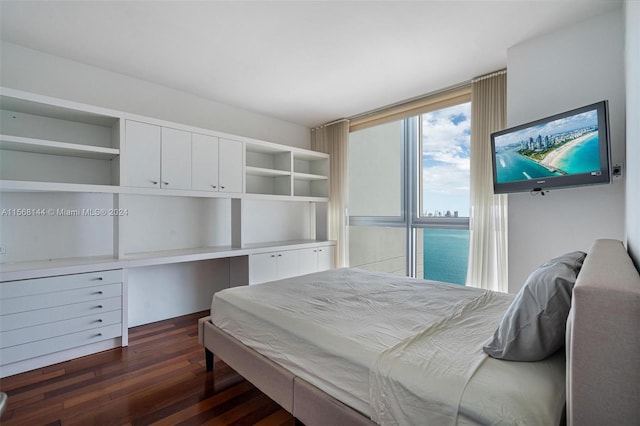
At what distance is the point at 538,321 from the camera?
1.08 meters

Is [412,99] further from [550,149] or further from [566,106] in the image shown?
[550,149]

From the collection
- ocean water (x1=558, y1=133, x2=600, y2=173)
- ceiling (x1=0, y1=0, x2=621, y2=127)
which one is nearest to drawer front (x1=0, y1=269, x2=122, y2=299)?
ceiling (x1=0, y1=0, x2=621, y2=127)

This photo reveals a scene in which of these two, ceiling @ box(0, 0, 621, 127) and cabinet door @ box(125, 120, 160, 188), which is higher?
ceiling @ box(0, 0, 621, 127)

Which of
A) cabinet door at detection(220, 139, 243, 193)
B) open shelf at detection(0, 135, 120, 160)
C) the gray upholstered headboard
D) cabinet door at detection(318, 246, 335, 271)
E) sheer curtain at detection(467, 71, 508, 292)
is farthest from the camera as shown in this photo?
cabinet door at detection(318, 246, 335, 271)

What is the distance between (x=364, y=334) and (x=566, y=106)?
8.31ft

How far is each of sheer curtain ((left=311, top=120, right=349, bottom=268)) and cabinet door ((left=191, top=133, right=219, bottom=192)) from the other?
1.90 meters

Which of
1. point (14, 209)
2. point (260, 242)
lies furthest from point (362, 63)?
point (14, 209)

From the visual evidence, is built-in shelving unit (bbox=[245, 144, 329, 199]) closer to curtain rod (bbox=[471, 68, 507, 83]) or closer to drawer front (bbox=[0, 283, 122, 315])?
drawer front (bbox=[0, 283, 122, 315])

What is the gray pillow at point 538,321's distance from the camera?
3.51 ft

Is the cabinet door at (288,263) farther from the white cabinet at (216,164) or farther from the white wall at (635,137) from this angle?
the white wall at (635,137)

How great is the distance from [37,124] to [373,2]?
9.94ft

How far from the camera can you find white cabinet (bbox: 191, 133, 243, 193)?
326 centimetres

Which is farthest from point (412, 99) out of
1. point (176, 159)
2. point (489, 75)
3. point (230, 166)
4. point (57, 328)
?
point (57, 328)

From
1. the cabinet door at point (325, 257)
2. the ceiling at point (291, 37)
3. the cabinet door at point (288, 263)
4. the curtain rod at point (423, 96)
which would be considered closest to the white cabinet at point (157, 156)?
the ceiling at point (291, 37)
